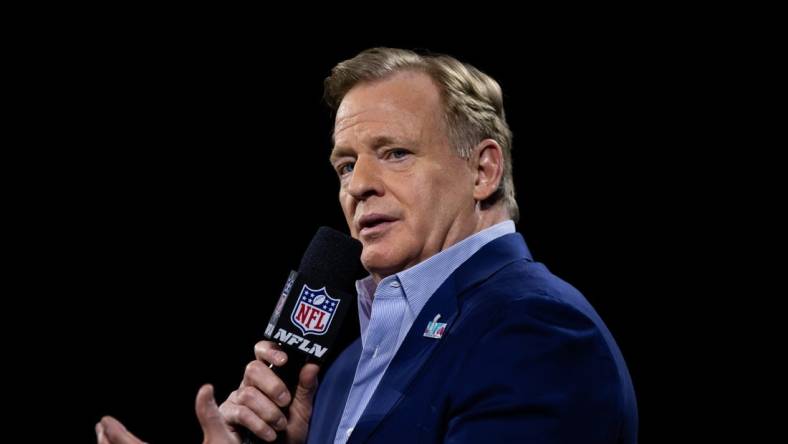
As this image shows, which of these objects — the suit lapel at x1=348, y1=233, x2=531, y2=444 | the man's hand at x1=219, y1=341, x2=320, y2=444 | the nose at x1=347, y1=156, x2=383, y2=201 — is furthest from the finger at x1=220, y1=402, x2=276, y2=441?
the nose at x1=347, y1=156, x2=383, y2=201

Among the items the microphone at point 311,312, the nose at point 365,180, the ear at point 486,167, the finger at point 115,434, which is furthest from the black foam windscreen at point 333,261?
the finger at point 115,434

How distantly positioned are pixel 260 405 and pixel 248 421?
42 millimetres

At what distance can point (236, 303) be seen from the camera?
360cm

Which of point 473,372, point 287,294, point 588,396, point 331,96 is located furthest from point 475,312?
point 331,96

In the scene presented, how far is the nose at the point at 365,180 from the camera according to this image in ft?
6.64

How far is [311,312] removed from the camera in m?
1.85

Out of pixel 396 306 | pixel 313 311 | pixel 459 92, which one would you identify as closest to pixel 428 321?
pixel 396 306

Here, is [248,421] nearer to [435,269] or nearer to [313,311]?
[313,311]

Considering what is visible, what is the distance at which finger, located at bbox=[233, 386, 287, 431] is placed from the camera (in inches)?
71.1

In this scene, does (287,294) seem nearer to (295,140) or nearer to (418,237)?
(418,237)

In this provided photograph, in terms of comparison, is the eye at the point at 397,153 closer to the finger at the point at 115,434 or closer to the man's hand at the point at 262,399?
the man's hand at the point at 262,399

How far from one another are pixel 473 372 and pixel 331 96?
1064 millimetres

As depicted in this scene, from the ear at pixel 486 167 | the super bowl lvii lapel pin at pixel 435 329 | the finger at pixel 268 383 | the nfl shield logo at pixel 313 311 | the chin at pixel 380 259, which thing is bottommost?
the finger at pixel 268 383

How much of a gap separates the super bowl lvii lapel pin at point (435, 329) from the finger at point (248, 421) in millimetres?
405
